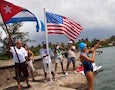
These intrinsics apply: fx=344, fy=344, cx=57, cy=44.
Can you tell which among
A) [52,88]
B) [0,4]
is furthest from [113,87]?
[0,4]

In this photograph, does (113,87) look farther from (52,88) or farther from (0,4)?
(0,4)

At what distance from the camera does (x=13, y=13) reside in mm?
13562

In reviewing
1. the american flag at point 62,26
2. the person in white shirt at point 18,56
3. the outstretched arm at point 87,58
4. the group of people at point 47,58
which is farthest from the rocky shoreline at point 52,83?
the outstretched arm at point 87,58

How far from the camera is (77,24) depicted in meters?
15.4

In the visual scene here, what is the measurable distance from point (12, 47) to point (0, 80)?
463 centimetres

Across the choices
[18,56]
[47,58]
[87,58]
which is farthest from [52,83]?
[87,58]

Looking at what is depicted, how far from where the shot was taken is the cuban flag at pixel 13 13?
13.3m

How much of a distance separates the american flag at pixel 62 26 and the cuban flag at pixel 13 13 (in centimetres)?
122

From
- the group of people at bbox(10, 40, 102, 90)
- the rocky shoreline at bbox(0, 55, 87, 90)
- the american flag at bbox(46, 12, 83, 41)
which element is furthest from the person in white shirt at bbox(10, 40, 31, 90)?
the american flag at bbox(46, 12, 83, 41)

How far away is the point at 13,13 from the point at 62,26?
2.62 metres

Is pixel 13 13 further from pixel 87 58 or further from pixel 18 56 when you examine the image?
pixel 87 58

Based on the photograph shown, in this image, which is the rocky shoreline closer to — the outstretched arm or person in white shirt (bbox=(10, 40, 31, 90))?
person in white shirt (bbox=(10, 40, 31, 90))

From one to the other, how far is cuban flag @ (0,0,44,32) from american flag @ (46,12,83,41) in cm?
122

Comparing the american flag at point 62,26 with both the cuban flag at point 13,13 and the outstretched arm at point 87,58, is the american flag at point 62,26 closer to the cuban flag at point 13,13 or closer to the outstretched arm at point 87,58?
the cuban flag at point 13,13
